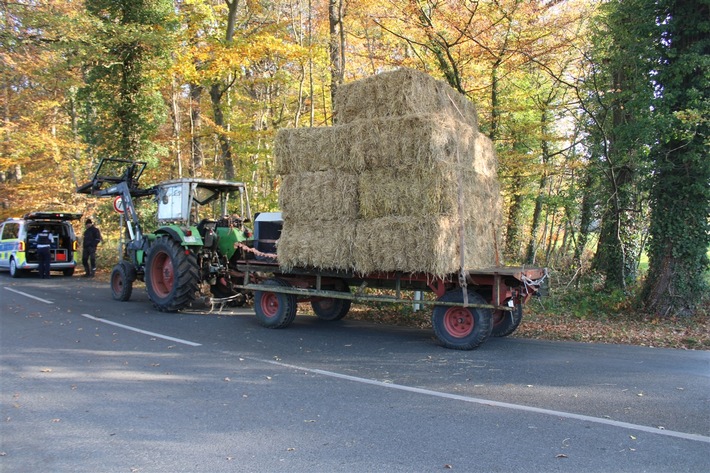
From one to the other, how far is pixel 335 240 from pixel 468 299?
2149 millimetres

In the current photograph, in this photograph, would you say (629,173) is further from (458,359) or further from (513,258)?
(458,359)

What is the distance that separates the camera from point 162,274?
425 inches

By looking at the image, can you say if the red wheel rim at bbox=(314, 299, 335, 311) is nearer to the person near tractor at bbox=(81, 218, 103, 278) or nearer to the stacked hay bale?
the stacked hay bale

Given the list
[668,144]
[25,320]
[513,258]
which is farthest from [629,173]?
[25,320]

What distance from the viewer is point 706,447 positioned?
3.79 m

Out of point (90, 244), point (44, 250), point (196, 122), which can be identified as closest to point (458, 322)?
point (90, 244)

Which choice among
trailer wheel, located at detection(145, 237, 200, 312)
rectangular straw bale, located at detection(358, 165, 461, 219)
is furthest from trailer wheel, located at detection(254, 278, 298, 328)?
rectangular straw bale, located at detection(358, 165, 461, 219)

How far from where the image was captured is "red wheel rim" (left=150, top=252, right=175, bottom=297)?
10547mm

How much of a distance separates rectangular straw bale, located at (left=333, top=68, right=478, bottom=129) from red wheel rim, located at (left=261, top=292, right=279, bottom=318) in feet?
10.8

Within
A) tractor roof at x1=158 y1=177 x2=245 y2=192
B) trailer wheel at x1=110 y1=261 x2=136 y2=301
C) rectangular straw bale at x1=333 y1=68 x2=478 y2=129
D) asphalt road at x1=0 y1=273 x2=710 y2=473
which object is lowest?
asphalt road at x1=0 y1=273 x2=710 y2=473

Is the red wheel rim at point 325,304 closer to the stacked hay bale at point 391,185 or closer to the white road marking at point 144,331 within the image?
the stacked hay bale at point 391,185

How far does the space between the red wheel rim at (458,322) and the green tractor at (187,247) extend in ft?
13.5

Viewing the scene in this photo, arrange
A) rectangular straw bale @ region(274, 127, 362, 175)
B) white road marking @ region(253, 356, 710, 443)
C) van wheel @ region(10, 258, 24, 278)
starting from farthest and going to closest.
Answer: van wheel @ region(10, 258, 24, 278) → rectangular straw bale @ region(274, 127, 362, 175) → white road marking @ region(253, 356, 710, 443)

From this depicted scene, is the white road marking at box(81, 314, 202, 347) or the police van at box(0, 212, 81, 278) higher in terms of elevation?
the police van at box(0, 212, 81, 278)
